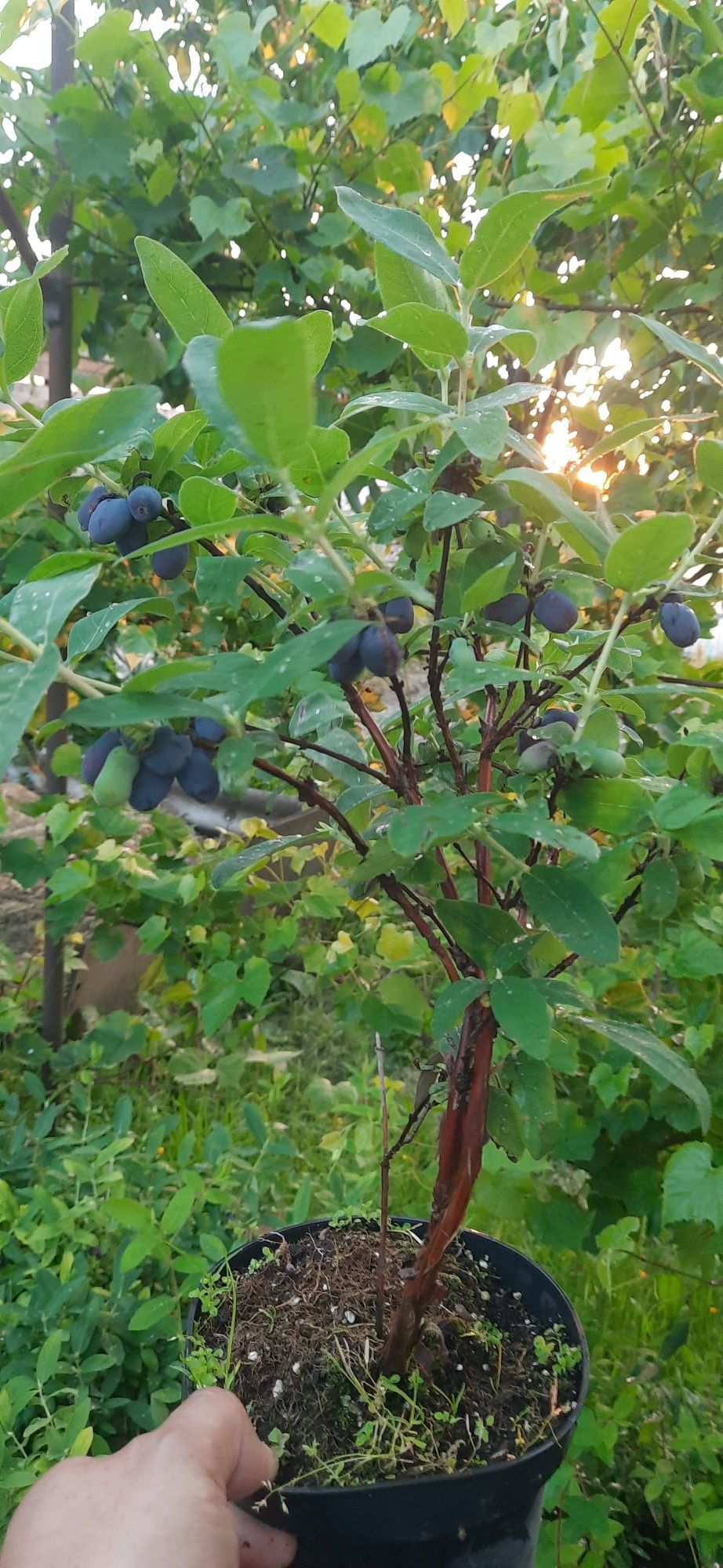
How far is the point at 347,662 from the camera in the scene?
462 millimetres

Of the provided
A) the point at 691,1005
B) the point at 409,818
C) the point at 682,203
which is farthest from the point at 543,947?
the point at 682,203

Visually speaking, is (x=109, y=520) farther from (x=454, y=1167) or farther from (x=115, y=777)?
(x=454, y=1167)

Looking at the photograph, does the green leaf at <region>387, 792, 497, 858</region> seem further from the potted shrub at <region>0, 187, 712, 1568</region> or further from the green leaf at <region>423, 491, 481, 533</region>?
the green leaf at <region>423, 491, 481, 533</region>

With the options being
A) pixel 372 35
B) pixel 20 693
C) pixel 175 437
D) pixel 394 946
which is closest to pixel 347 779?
pixel 175 437

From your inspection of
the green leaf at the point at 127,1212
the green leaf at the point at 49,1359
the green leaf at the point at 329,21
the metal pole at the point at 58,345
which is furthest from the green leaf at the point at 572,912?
the green leaf at the point at 329,21

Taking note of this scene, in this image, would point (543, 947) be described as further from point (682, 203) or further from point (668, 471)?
point (682, 203)

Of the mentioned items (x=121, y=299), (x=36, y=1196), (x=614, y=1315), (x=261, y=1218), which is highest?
(x=121, y=299)

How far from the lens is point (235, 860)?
67 centimetres

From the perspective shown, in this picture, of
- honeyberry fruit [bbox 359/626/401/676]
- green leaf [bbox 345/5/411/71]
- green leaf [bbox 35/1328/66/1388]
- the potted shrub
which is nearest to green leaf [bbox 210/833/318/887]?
the potted shrub

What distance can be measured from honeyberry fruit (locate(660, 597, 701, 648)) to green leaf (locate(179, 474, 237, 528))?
0.25 metres

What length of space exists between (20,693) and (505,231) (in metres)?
0.31

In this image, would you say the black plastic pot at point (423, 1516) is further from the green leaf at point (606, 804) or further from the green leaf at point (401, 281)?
the green leaf at point (401, 281)

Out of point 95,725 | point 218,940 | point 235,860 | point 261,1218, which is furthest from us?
point 218,940

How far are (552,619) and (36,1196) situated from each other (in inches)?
40.1
